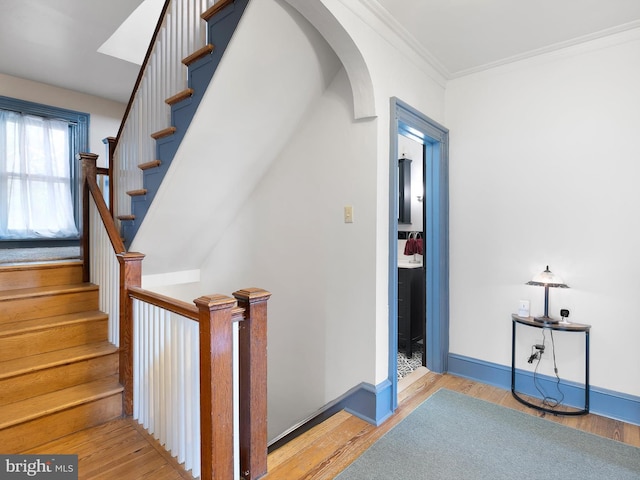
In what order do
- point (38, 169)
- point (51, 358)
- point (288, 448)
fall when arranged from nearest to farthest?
point (288, 448), point (51, 358), point (38, 169)

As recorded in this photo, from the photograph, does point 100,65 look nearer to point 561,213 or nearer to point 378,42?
point 378,42

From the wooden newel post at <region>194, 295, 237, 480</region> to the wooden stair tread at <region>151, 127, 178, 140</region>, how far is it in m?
1.36

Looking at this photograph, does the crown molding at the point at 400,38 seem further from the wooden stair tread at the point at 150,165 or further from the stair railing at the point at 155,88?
the wooden stair tread at the point at 150,165

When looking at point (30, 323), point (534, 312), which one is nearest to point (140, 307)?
point (30, 323)

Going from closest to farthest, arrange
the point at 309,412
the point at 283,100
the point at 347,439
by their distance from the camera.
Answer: the point at 347,439 < the point at 283,100 < the point at 309,412

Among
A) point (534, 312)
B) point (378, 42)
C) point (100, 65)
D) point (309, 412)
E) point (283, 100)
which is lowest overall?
point (309, 412)

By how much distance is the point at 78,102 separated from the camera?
4719 mm

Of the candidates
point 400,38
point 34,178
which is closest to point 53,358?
point 400,38

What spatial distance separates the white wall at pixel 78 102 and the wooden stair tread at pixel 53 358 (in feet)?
10.5

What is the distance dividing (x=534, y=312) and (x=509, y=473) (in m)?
1.27

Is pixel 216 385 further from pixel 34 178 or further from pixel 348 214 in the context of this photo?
pixel 34 178

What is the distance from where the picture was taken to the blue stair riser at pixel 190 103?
1.92 meters

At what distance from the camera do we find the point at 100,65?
156 inches

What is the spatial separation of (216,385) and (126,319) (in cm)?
110
